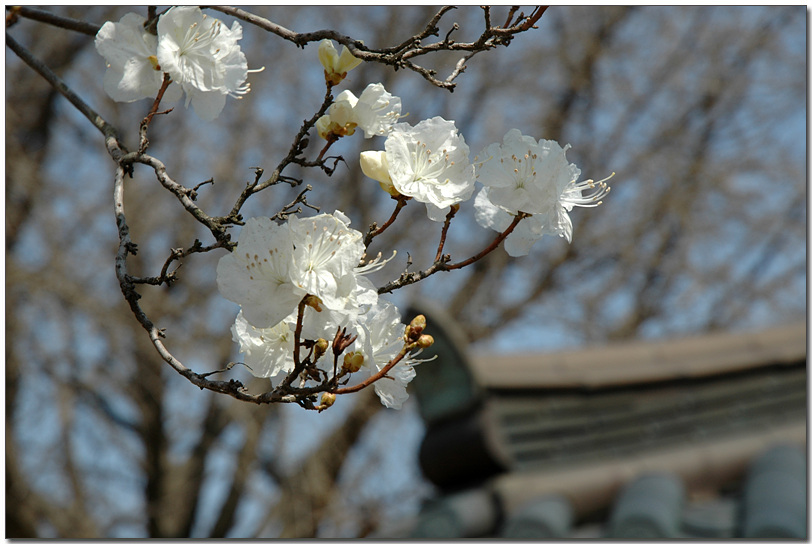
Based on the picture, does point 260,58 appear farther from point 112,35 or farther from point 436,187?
point 436,187

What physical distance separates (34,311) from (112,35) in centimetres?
407

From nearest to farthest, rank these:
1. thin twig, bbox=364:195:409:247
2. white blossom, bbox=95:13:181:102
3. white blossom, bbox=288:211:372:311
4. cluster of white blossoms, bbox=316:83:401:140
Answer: white blossom, bbox=288:211:372:311, thin twig, bbox=364:195:409:247, cluster of white blossoms, bbox=316:83:401:140, white blossom, bbox=95:13:181:102

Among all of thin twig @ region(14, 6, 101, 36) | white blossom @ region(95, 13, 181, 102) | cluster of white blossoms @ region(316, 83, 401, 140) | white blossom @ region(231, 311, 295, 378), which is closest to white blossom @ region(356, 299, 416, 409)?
white blossom @ region(231, 311, 295, 378)

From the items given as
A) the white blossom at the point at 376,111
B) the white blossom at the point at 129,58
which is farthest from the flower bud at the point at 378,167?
the white blossom at the point at 129,58

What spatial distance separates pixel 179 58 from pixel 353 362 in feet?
1.87

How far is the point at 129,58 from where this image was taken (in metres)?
1.34

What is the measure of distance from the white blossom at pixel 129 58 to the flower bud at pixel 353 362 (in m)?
0.61

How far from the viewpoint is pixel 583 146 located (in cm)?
684

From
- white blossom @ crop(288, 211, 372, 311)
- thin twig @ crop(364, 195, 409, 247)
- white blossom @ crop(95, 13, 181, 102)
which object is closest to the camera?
white blossom @ crop(288, 211, 372, 311)

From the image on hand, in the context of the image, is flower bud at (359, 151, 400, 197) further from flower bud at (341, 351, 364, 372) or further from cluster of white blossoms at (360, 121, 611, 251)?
flower bud at (341, 351, 364, 372)

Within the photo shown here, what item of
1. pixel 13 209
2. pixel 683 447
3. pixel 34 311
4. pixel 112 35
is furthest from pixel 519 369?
pixel 13 209

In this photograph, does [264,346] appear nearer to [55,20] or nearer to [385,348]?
[385,348]

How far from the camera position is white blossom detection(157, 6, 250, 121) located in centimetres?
125

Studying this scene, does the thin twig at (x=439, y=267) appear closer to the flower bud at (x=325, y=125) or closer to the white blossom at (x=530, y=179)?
the white blossom at (x=530, y=179)
